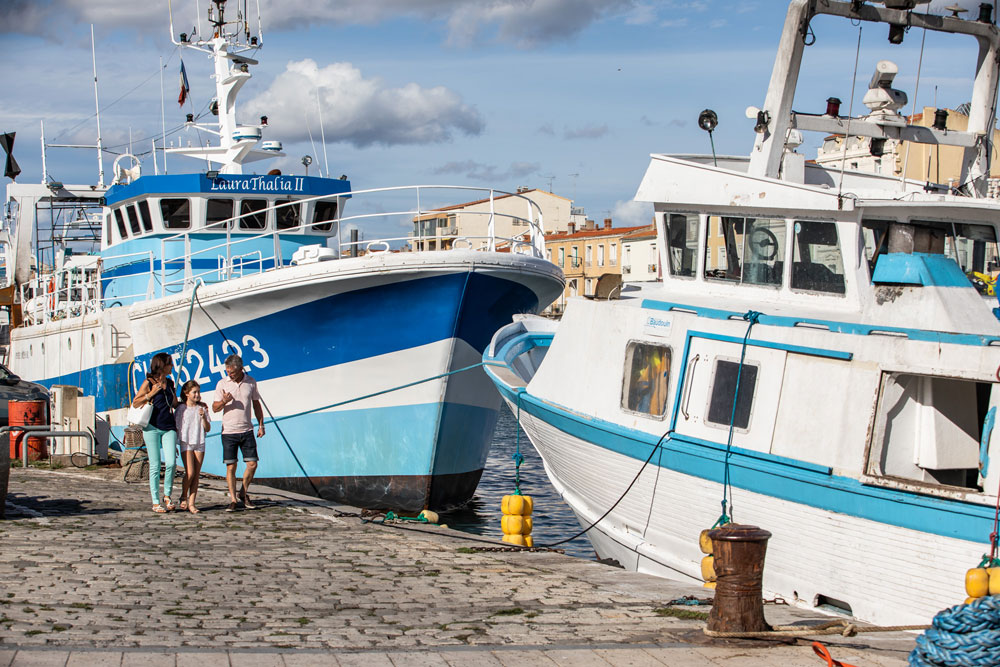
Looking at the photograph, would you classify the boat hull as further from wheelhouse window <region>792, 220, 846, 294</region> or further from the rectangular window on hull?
wheelhouse window <region>792, 220, 846, 294</region>

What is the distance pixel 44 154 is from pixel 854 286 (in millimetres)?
21414

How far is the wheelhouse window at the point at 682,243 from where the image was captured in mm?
10867

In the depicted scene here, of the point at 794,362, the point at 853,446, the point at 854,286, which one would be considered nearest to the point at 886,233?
the point at 854,286

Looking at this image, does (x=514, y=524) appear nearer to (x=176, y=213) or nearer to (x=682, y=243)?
(x=682, y=243)

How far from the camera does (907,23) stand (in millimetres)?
10672

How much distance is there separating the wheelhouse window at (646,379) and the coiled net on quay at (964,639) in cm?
475

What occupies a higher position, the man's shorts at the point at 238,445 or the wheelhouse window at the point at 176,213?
the wheelhouse window at the point at 176,213

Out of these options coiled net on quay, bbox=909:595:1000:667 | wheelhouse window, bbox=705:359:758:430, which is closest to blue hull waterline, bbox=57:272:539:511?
wheelhouse window, bbox=705:359:758:430

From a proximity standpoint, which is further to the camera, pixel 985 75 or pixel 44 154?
pixel 44 154

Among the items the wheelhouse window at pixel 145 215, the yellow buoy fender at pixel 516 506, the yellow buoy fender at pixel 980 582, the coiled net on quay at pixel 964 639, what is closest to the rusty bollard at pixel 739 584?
the coiled net on quay at pixel 964 639

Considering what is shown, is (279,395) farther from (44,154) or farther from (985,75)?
(44,154)

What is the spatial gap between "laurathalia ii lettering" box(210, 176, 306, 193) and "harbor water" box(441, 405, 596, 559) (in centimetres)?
614

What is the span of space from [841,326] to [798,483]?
52.4 inches

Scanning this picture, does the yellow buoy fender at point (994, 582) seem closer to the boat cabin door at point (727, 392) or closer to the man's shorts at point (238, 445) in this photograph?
the boat cabin door at point (727, 392)
